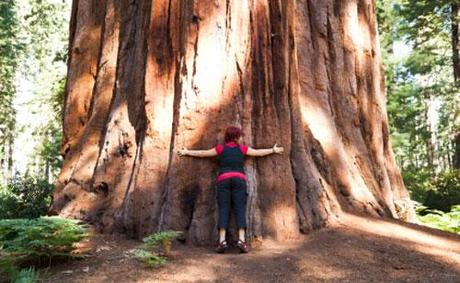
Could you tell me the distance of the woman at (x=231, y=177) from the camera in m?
6.69

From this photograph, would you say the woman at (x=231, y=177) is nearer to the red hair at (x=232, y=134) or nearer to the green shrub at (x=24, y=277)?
the red hair at (x=232, y=134)

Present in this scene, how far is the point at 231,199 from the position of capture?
6816 mm

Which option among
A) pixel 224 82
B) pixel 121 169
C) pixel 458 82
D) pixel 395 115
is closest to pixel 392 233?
pixel 224 82

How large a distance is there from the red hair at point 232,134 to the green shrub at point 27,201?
8197 millimetres

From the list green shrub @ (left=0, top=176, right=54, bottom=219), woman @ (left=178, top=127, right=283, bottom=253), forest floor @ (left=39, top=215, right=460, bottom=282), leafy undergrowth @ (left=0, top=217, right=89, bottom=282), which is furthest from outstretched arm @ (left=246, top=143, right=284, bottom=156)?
green shrub @ (left=0, top=176, right=54, bottom=219)

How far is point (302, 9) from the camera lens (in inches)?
368

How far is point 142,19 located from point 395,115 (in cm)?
2069

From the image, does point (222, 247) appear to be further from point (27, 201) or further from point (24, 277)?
point (27, 201)

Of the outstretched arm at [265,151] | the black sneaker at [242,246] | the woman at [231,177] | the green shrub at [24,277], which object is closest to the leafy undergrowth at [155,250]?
the woman at [231,177]

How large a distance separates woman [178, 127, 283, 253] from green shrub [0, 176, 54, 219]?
8049mm

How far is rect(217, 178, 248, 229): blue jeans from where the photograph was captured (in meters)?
6.69

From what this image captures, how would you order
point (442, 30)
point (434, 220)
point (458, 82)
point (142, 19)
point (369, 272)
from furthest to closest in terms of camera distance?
point (442, 30), point (458, 82), point (434, 220), point (142, 19), point (369, 272)

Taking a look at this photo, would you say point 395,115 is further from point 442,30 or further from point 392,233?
point 392,233

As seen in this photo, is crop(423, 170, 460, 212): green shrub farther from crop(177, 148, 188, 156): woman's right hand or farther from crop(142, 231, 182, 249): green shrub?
crop(142, 231, 182, 249): green shrub
